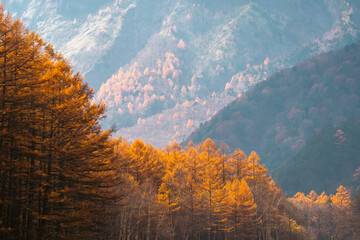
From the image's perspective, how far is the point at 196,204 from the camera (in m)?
45.6

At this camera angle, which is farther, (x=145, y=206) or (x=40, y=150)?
(x=145, y=206)

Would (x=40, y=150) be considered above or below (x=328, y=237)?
above

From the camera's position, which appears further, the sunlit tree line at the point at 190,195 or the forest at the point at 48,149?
the sunlit tree line at the point at 190,195

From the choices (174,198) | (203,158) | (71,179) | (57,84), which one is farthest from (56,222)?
(203,158)

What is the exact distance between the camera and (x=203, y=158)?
49.8 meters

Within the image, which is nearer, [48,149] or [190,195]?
[48,149]

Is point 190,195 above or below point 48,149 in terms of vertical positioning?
below

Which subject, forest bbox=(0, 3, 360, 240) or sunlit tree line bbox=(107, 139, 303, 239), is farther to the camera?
sunlit tree line bbox=(107, 139, 303, 239)

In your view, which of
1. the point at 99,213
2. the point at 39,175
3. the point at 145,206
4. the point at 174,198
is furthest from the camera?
the point at 174,198

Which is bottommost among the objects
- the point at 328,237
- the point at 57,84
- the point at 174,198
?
the point at 328,237

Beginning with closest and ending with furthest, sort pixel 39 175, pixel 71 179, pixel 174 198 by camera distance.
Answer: pixel 39 175
pixel 71 179
pixel 174 198

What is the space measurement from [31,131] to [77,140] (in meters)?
2.57

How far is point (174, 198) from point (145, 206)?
6.34 meters

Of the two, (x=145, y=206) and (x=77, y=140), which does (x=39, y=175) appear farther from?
(x=145, y=206)
